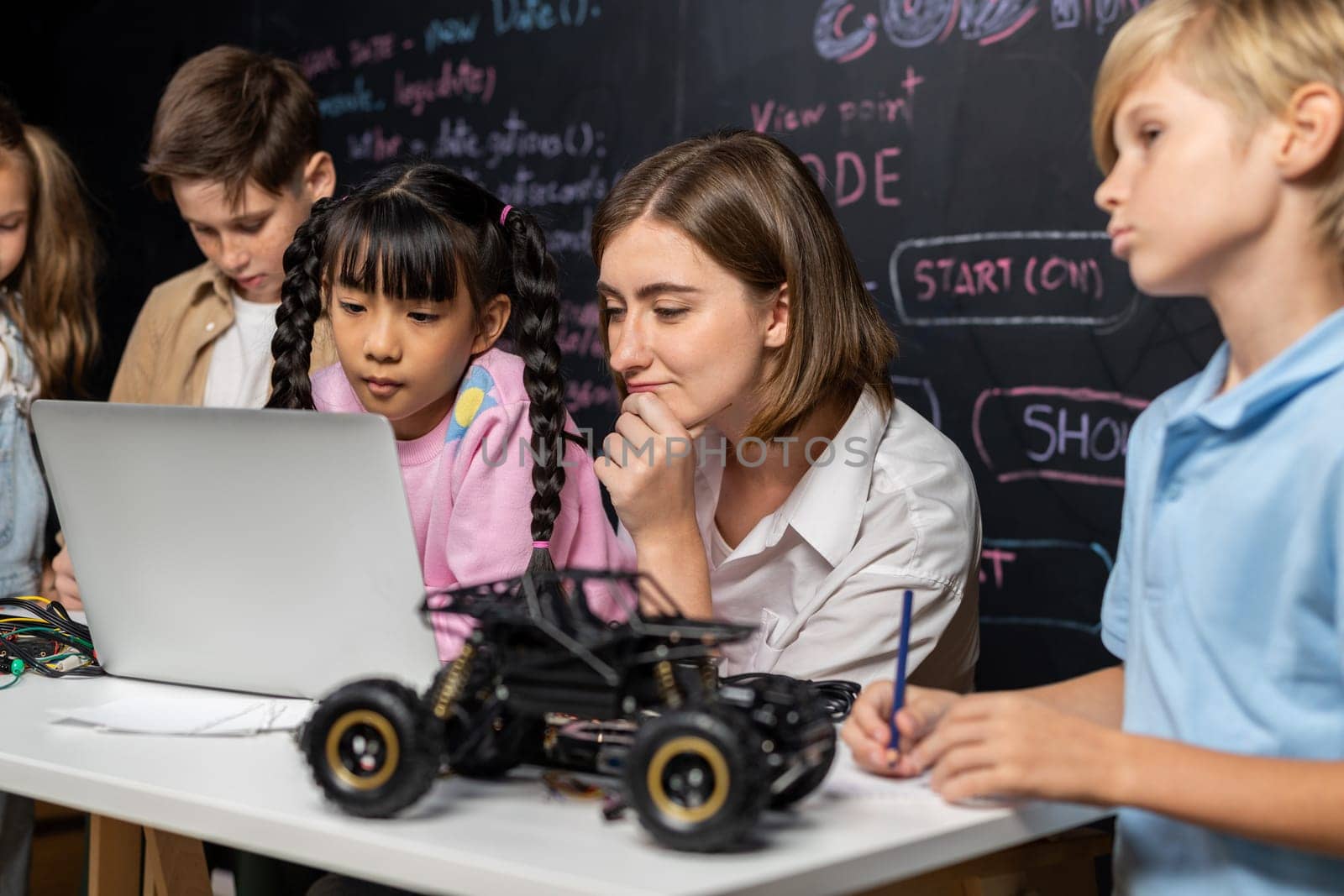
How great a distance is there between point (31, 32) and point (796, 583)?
12.3 ft

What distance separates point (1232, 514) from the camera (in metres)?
0.92

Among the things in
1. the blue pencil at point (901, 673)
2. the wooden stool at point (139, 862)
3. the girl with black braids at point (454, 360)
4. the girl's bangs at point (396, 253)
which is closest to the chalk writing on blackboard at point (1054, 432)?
the girl with black braids at point (454, 360)

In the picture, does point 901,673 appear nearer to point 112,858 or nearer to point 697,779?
point 697,779

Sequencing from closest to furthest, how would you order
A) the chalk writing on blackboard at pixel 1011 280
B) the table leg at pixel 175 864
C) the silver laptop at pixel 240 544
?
the silver laptop at pixel 240 544 → the table leg at pixel 175 864 → the chalk writing on blackboard at pixel 1011 280

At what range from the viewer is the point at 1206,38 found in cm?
92

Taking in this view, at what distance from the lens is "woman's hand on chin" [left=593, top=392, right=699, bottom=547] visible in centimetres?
151

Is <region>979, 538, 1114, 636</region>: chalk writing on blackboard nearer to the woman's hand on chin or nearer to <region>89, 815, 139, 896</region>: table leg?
the woman's hand on chin

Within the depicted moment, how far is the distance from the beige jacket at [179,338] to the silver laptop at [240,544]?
1254 millimetres

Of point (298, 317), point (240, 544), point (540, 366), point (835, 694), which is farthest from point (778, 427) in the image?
point (240, 544)

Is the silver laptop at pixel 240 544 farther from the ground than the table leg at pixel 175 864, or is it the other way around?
the silver laptop at pixel 240 544

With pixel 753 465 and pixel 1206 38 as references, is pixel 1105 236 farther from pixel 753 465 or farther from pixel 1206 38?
pixel 1206 38

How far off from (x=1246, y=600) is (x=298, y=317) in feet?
3.68

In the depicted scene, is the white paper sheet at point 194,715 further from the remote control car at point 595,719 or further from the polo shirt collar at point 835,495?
the polo shirt collar at point 835,495

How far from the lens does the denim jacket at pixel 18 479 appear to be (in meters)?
2.09
